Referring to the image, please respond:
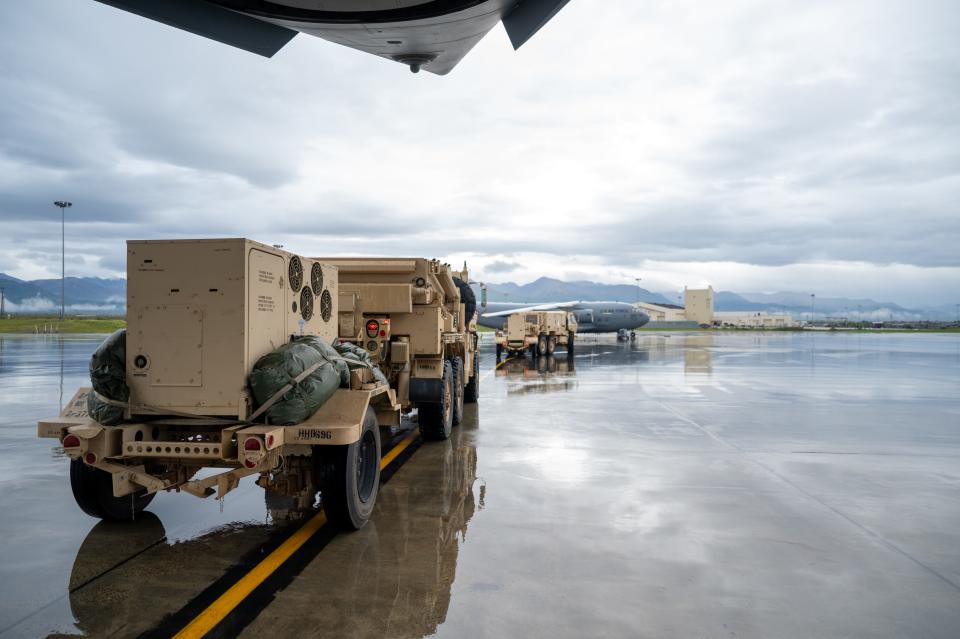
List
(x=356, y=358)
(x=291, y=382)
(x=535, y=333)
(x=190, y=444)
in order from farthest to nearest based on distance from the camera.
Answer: (x=535, y=333) → (x=356, y=358) → (x=291, y=382) → (x=190, y=444)

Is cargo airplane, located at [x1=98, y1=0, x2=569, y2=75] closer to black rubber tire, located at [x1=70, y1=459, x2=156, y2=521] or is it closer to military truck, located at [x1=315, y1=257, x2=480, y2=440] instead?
military truck, located at [x1=315, y1=257, x2=480, y2=440]

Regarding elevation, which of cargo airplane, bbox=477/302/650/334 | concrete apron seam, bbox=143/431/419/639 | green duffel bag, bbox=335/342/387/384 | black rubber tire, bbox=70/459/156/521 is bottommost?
concrete apron seam, bbox=143/431/419/639

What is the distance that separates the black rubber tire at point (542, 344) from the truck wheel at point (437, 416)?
774 inches

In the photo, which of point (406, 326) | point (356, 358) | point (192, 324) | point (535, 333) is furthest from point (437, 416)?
point (535, 333)

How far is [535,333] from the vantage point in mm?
28750

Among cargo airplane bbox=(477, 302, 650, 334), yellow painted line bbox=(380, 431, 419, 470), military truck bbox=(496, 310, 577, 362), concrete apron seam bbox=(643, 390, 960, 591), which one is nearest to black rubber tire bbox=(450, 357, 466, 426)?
yellow painted line bbox=(380, 431, 419, 470)

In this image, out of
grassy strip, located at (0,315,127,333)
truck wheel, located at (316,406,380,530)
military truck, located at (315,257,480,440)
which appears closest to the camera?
truck wheel, located at (316,406,380,530)

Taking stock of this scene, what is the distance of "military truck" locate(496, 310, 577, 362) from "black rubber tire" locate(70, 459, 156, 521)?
877 inches

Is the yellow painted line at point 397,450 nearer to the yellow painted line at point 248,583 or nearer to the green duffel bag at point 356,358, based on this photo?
the green duffel bag at point 356,358

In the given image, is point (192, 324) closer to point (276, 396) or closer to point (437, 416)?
point (276, 396)

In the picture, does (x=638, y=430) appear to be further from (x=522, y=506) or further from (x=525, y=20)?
(x=525, y=20)

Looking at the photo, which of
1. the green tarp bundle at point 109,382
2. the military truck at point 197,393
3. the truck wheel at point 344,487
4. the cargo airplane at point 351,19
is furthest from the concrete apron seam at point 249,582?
the cargo airplane at point 351,19

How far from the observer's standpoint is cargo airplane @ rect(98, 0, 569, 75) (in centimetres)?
770

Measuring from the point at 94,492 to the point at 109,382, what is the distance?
116 cm
